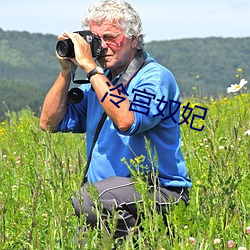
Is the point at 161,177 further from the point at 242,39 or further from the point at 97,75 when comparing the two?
the point at 242,39

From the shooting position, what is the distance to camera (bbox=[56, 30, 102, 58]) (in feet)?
11.3

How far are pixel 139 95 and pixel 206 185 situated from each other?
3.04 feet

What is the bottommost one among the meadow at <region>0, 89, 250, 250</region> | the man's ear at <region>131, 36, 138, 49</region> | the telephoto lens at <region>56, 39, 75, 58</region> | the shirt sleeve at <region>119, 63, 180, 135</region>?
the meadow at <region>0, 89, 250, 250</region>

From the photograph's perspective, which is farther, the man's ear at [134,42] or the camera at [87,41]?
the man's ear at [134,42]

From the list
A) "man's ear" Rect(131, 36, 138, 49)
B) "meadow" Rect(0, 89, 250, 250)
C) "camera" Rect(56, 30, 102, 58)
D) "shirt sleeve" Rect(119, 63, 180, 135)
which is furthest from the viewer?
"man's ear" Rect(131, 36, 138, 49)

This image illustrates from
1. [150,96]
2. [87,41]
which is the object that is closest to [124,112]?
[150,96]

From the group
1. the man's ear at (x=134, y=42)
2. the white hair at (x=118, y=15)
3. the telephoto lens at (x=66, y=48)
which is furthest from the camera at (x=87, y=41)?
the man's ear at (x=134, y=42)

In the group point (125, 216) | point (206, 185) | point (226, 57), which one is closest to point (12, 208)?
point (125, 216)

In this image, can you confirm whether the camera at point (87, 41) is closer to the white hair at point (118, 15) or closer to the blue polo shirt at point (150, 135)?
the white hair at point (118, 15)

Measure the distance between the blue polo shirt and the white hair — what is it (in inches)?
7.6

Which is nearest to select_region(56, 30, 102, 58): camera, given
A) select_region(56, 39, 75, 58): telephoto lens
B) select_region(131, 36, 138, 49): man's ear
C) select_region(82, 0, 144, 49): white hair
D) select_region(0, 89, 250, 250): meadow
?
select_region(56, 39, 75, 58): telephoto lens

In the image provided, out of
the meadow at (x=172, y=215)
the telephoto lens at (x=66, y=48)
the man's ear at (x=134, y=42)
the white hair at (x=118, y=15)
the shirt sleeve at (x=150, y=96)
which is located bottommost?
the meadow at (x=172, y=215)

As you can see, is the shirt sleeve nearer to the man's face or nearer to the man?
the man

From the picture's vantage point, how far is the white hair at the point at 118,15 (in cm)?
354
